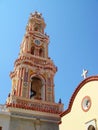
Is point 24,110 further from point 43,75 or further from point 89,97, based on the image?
point 89,97

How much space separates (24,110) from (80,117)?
6211 millimetres

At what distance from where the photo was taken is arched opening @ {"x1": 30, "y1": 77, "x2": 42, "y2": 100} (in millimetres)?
Result: 24641

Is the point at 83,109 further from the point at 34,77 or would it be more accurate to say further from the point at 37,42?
the point at 37,42

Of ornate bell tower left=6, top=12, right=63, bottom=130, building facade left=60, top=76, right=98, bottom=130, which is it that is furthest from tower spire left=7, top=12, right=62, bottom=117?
building facade left=60, top=76, right=98, bottom=130

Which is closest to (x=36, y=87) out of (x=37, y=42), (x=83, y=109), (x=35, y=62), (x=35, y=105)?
(x=35, y=62)

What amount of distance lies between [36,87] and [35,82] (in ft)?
1.83

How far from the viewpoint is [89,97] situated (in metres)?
15.5

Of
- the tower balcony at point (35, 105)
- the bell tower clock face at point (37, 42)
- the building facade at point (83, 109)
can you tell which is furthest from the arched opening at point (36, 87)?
the building facade at point (83, 109)

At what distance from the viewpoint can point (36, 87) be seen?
25219 mm

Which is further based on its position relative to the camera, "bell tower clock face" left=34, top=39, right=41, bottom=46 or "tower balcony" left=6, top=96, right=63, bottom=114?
"bell tower clock face" left=34, top=39, right=41, bottom=46

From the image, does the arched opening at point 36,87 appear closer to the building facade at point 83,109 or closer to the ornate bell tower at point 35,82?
the ornate bell tower at point 35,82

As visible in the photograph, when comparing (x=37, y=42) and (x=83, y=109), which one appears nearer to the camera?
(x=83, y=109)

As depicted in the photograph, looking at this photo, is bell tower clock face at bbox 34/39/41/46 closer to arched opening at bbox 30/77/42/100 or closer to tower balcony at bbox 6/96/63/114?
arched opening at bbox 30/77/42/100

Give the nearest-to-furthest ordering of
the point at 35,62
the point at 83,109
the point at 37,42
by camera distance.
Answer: the point at 83,109
the point at 35,62
the point at 37,42
